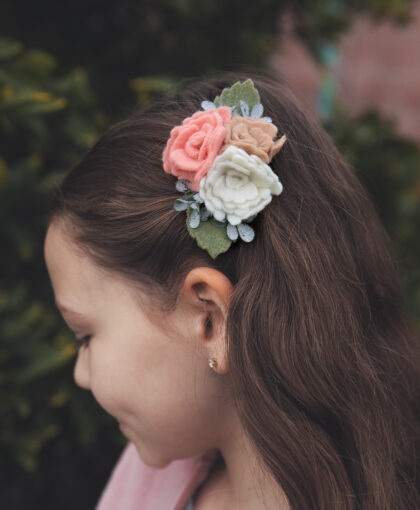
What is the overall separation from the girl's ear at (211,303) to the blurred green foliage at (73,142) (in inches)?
30.8

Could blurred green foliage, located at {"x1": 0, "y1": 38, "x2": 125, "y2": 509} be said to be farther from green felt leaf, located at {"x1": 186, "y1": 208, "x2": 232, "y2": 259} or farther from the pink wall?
the pink wall

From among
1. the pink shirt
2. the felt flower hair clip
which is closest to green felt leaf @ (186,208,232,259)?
the felt flower hair clip

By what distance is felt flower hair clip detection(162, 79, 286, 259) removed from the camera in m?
1.00

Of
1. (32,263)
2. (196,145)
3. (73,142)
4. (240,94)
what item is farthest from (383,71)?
(196,145)

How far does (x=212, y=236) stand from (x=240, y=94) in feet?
0.91

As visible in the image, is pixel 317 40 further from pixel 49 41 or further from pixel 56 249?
pixel 56 249

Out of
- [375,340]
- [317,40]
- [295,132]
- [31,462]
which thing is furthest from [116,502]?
[317,40]

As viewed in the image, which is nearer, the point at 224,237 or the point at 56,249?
the point at 224,237

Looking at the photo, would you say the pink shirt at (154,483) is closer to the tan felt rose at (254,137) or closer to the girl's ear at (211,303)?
the girl's ear at (211,303)

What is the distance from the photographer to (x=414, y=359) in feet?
4.15

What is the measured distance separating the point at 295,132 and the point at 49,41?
1.32 m

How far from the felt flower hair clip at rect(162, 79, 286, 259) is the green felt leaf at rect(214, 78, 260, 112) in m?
0.03

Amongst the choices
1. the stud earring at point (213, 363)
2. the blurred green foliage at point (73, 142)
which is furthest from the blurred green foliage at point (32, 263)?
the stud earring at point (213, 363)

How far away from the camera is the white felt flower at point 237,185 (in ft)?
3.25
